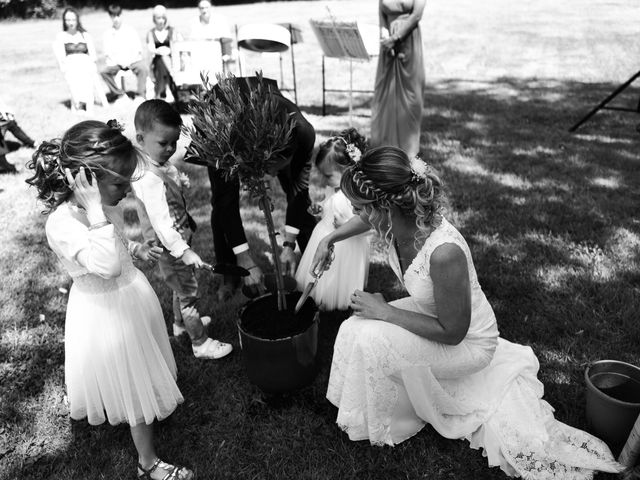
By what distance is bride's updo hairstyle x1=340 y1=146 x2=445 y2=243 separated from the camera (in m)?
2.17

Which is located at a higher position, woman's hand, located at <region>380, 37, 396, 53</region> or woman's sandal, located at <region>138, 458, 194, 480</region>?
woman's hand, located at <region>380, 37, 396, 53</region>

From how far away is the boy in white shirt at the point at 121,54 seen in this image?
9805mm

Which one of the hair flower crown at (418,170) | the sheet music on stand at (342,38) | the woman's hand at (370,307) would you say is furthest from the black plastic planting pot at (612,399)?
the sheet music on stand at (342,38)

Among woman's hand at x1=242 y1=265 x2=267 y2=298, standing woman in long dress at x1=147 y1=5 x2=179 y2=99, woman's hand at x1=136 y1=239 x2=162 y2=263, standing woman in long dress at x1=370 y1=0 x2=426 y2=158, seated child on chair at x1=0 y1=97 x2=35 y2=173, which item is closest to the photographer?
woman's hand at x1=136 y1=239 x2=162 y2=263

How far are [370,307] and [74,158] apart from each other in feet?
4.77

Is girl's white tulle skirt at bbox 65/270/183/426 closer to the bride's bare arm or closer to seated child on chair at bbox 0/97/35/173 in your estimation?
the bride's bare arm

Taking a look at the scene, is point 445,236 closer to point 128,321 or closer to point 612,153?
point 128,321

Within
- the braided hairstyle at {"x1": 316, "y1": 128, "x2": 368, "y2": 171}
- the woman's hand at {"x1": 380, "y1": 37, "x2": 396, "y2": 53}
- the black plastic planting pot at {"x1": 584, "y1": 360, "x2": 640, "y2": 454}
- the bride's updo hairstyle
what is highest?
the bride's updo hairstyle

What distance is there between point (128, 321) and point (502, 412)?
184 centimetres

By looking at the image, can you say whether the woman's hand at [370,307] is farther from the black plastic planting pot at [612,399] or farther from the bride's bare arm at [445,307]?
the black plastic planting pot at [612,399]

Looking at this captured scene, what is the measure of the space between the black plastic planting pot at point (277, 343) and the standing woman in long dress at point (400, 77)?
12.8 feet

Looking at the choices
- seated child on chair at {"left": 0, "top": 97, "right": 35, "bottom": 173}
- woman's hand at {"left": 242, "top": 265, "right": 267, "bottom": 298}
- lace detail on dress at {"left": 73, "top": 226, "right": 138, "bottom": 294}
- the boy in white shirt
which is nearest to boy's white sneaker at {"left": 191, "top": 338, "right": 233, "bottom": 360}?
woman's hand at {"left": 242, "top": 265, "right": 267, "bottom": 298}

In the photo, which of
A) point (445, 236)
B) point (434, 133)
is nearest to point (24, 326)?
point (445, 236)

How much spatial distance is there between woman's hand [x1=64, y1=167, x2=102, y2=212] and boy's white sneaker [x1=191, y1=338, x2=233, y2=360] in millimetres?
1429
